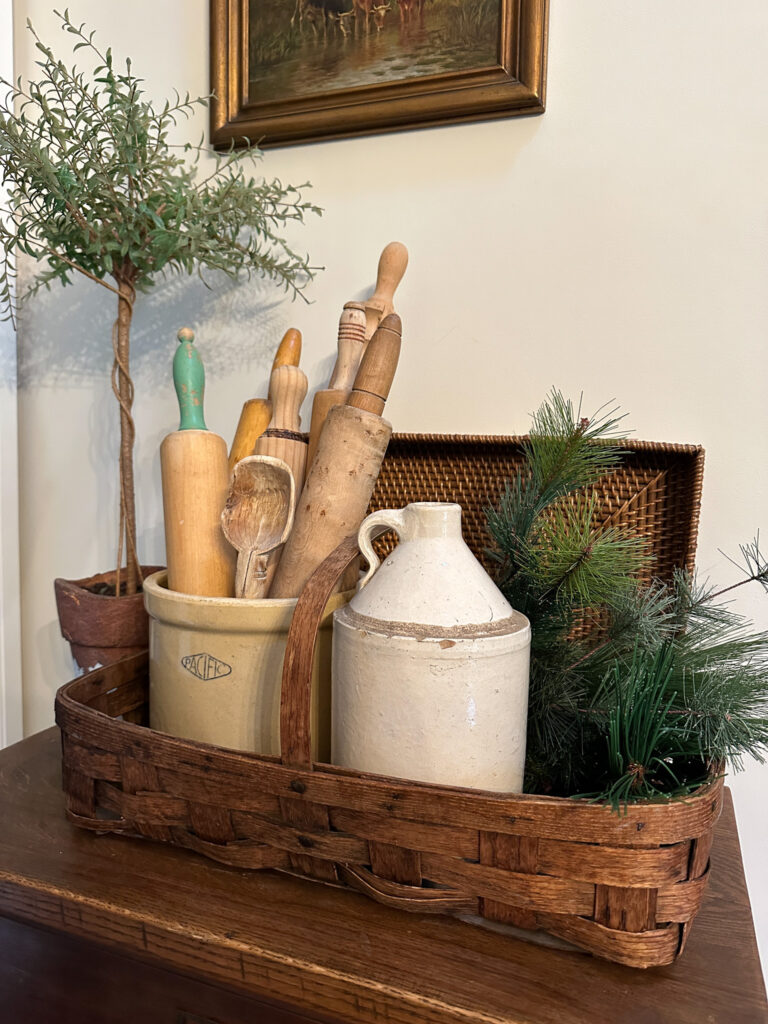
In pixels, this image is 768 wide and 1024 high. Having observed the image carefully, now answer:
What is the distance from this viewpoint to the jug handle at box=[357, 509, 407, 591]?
18.8 inches

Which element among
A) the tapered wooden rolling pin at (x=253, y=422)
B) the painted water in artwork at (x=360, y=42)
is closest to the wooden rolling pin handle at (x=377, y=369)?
the tapered wooden rolling pin at (x=253, y=422)

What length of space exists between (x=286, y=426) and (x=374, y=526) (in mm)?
146

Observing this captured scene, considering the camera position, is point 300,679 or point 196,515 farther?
point 196,515

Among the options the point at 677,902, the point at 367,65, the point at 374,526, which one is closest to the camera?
the point at 677,902

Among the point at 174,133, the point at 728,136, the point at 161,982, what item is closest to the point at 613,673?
the point at 161,982

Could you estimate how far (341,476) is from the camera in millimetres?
532

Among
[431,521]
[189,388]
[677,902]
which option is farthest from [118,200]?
[677,902]

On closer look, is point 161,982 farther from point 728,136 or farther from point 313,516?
point 728,136

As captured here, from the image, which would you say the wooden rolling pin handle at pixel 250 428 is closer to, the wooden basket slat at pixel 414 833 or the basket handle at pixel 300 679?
the basket handle at pixel 300 679

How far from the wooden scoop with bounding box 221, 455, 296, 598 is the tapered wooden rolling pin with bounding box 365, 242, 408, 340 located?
0.20 m

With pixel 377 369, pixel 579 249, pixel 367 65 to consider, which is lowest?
pixel 377 369

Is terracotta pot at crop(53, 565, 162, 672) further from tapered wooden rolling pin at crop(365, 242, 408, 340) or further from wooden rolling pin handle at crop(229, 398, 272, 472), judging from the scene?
tapered wooden rolling pin at crop(365, 242, 408, 340)

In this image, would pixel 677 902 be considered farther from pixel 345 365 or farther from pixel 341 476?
pixel 345 365

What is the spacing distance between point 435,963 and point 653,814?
14cm
